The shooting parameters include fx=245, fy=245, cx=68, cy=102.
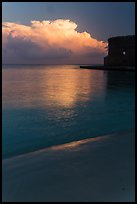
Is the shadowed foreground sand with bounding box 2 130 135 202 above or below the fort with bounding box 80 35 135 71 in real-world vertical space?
below

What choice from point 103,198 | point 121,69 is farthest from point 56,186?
point 121,69

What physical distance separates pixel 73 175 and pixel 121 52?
41.4 m

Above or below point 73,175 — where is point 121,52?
above

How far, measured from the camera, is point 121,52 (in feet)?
138

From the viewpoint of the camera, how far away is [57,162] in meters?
3.15

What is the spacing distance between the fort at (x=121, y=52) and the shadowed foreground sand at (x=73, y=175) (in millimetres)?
36685

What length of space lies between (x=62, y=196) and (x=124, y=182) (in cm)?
67

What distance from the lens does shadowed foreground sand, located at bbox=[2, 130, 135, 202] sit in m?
2.24

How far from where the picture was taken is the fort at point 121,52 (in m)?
40.1

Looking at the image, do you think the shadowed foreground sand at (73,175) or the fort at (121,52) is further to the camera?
the fort at (121,52)

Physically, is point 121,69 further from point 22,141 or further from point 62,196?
point 62,196

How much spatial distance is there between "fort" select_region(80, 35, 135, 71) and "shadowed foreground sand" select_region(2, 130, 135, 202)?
36.7 m

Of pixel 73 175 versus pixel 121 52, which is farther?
pixel 121 52

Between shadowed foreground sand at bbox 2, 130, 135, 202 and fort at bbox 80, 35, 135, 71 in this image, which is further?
fort at bbox 80, 35, 135, 71
